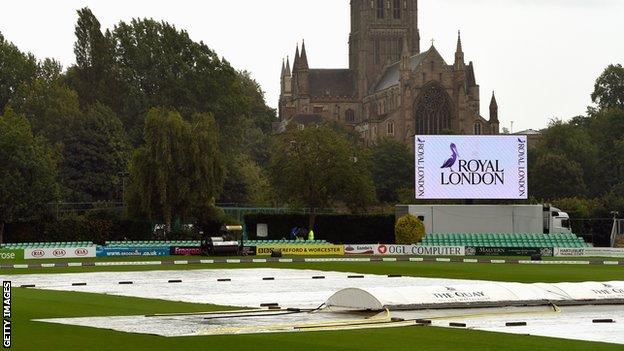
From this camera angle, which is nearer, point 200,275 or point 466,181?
point 200,275

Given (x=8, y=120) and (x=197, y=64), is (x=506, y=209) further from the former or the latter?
(x=197, y=64)

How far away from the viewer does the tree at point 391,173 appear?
532 ft

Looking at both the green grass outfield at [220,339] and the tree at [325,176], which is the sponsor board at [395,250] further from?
the green grass outfield at [220,339]

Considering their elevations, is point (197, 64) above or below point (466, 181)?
above

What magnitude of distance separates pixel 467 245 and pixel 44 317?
5409 centimetres

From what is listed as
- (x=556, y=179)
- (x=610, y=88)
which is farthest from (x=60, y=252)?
(x=610, y=88)

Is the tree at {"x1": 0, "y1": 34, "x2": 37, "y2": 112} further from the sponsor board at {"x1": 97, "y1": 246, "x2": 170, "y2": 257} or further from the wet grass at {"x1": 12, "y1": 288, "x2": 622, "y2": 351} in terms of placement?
the wet grass at {"x1": 12, "y1": 288, "x2": 622, "y2": 351}

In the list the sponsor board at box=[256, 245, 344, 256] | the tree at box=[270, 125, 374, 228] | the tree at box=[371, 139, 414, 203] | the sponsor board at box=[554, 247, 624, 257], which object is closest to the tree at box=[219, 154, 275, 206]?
the tree at box=[270, 125, 374, 228]

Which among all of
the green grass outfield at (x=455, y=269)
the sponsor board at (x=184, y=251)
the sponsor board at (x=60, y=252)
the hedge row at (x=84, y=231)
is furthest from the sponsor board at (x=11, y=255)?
the hedge row at (x=84, y=231)

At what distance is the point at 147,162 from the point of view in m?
94.9

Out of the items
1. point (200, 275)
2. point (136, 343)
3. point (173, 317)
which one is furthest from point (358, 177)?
point (136, 343)

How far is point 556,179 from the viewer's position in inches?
5960

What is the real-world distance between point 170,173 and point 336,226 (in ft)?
42.4

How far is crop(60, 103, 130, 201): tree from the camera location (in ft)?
389
